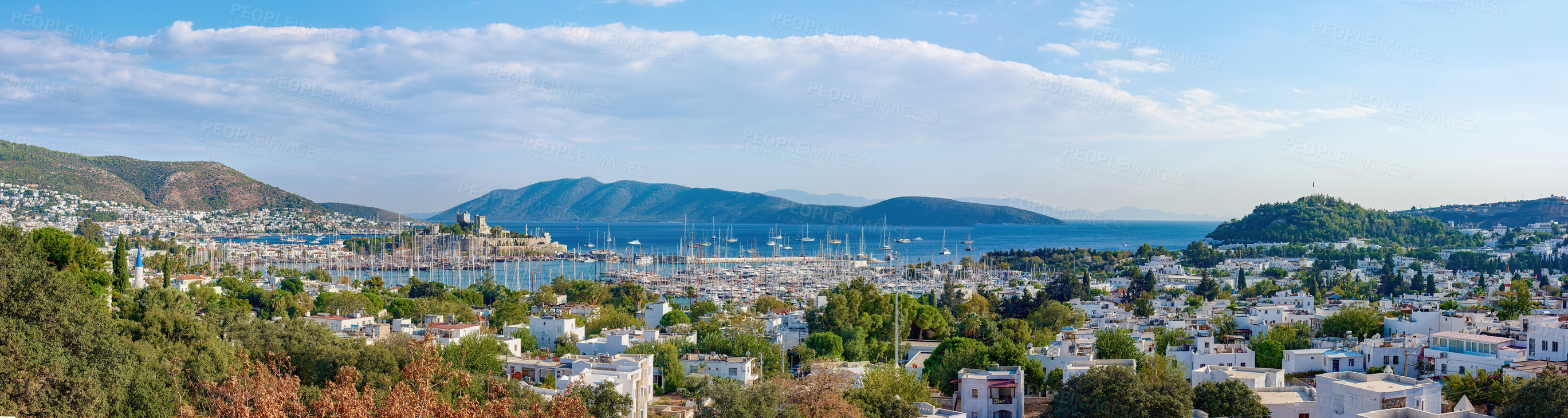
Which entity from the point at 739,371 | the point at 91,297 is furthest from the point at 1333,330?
the point at 91,297

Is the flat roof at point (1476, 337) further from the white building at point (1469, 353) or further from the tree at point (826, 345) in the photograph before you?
the tree at point (826, 345)

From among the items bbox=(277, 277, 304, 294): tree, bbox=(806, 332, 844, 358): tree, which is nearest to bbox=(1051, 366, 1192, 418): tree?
bbox=(806, 332, 844, 358): tree

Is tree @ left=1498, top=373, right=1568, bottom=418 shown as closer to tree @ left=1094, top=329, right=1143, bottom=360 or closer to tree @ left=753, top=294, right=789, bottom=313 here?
tree @ left=1094, top=329, right=1143, bottom=360

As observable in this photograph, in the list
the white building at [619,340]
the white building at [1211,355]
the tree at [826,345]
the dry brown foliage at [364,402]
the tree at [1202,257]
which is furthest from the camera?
the tree at [1202,257]

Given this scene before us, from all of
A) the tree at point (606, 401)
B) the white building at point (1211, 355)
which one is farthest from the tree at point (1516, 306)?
the tree at point (606, 401)

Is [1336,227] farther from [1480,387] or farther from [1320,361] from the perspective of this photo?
[1480,387]

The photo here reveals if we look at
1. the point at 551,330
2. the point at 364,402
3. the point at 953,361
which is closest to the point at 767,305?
the point at 551,330

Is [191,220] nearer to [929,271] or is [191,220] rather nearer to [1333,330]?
[929,271]
